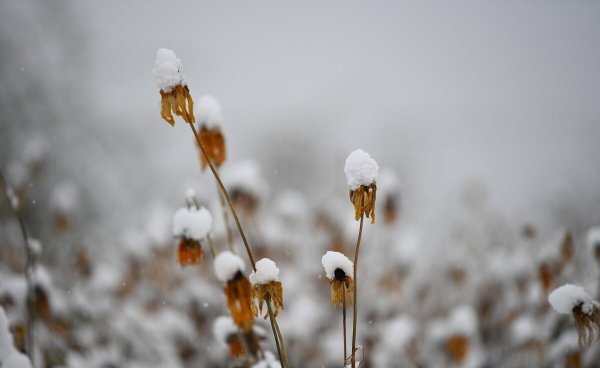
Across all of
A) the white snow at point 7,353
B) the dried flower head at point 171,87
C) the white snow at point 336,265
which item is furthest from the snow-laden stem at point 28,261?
the white snow at point 336,265

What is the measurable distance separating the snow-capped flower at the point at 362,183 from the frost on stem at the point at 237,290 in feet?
1.39

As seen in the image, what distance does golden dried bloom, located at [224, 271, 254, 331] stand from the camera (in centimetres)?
109

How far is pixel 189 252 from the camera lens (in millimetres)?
1272

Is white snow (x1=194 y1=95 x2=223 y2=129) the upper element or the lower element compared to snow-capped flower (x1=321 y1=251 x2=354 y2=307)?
upper

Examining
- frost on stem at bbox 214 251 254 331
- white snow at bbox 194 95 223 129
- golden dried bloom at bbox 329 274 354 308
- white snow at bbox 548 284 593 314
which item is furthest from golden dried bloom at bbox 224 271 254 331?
white snow at bbox 548 284 593 314

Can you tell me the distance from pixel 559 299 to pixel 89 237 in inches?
348

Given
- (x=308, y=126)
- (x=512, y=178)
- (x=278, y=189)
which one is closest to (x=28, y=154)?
(x=278, y=189)

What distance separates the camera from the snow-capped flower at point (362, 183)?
0.93 metres

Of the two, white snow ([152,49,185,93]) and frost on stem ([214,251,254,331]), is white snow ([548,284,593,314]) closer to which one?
frost on stem ([214,251,254,331])

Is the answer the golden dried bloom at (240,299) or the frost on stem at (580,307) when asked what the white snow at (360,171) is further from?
the frost on stem at (580,307)

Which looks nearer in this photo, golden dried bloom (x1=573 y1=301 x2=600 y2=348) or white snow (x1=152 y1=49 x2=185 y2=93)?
white snow (x1=152 y1=49 x2=185 y2=93)

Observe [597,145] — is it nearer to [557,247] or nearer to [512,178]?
[512,178]

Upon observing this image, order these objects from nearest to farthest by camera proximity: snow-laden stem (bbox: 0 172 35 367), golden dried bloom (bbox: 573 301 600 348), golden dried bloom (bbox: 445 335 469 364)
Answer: golden dried bloom (bbox: 573 301 600 348), snow-laden stem (bbox: 0 172 35 367), golden dried bloom (bbox: 445 335 469 364)

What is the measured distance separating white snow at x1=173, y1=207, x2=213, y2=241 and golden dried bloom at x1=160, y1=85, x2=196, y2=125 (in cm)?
41
